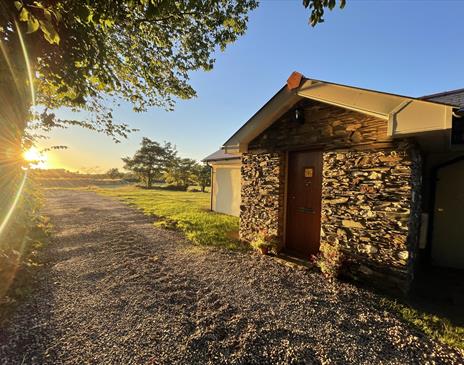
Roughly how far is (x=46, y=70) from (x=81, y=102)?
61 centimetres

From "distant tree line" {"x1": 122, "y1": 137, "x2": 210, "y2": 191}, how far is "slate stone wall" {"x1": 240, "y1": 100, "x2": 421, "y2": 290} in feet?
105

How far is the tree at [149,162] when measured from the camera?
131ft

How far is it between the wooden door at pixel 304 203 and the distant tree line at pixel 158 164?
31024mm

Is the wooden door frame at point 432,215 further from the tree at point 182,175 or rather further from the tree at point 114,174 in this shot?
the tree at point 114,174

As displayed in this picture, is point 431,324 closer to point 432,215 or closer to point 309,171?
point 309,171

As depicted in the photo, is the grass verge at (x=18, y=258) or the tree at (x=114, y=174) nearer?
the grass verge at (x=18, y=258)

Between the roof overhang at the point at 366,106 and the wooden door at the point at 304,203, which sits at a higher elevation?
the roof overhang at the point at 366,106

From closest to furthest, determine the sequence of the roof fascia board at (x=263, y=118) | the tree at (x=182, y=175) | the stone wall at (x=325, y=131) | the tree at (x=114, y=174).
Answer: the stone wall at (x=325, y=131), the roof fascia board at (x=263, y=118), the tree at (x=182, y=175), the tree at (x=114, y=174)

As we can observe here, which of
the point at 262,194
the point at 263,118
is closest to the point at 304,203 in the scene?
the point at 262,194

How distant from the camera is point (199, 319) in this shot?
113 inches

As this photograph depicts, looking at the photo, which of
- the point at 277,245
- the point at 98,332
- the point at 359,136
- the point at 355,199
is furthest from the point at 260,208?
the point at 98,332

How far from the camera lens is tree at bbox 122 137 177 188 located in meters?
39.8

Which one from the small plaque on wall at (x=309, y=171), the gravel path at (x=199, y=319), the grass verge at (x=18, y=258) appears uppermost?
the small plaque on wall at (x=309, y=171)

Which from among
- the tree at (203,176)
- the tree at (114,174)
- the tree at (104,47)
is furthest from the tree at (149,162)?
the tree at (104,47)
